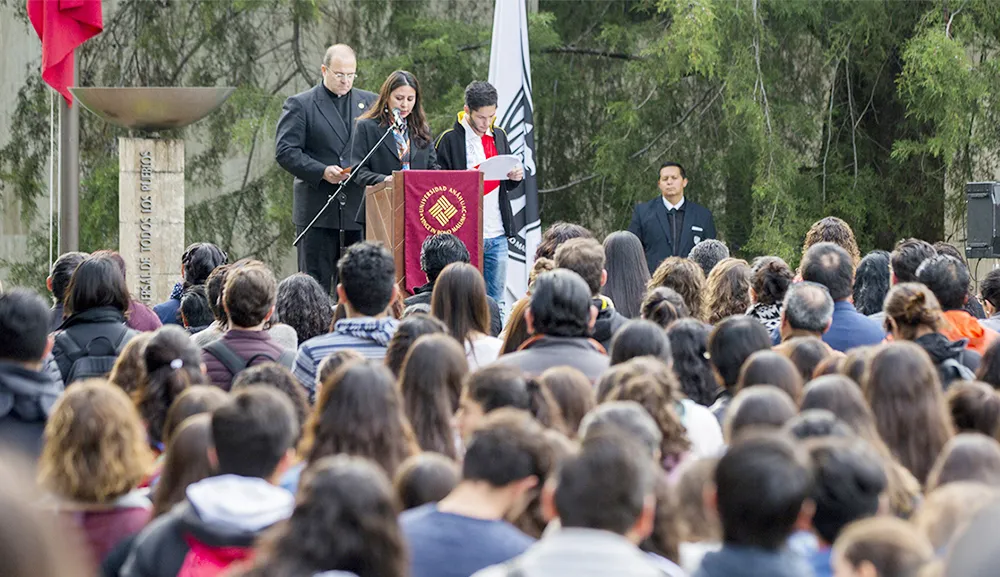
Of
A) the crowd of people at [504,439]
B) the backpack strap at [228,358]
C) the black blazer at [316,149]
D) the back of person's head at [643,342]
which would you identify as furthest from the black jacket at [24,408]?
the black blazer at [316,149]

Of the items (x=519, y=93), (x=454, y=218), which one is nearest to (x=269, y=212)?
(x=519, y=93)

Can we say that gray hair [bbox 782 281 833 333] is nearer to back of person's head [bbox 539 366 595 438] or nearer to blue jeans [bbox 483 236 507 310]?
back of person's head [bbox 539 366 595 438]

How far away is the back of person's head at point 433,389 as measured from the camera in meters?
4.26

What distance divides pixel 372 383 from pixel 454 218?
437 cm

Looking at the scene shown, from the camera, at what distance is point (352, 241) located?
29.5 feet

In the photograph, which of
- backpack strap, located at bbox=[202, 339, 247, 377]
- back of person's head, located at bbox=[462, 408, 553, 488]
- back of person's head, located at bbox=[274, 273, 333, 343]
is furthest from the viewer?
back of person's head, located at bbox=[274, 273, 333, 343]

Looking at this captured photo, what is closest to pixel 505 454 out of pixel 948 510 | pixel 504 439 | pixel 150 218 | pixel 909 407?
pixel 504 439

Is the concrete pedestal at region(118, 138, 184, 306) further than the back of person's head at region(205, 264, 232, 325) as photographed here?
Yes

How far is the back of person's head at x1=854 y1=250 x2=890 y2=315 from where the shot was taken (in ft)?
23.3

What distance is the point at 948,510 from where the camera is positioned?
308 centimetres

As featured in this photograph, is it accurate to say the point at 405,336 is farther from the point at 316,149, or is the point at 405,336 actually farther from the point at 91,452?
the point at 316,149

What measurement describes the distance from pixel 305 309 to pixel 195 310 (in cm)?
78

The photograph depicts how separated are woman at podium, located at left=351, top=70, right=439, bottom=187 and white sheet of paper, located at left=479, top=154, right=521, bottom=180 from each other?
411 millimetres

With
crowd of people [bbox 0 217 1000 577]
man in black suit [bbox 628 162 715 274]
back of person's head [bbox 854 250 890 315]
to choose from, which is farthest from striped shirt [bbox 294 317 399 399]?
man in black suit [bbox 628 162 715 274]
